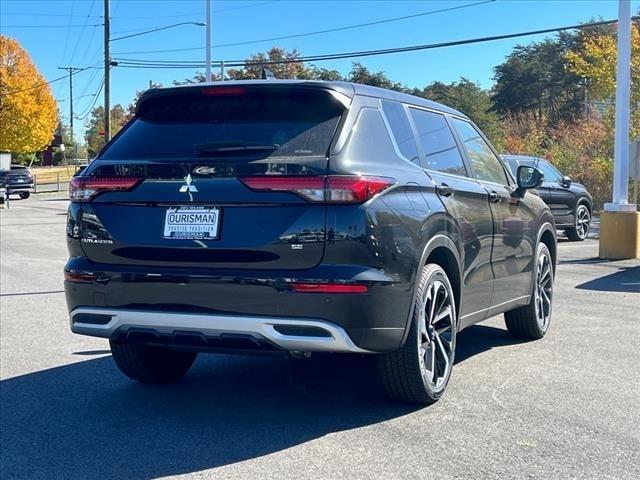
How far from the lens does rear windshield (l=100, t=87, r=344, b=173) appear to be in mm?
4426

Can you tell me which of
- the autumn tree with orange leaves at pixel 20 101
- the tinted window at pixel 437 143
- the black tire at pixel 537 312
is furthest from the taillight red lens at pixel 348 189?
the autumn tree with orange leaves at pixel 20 101

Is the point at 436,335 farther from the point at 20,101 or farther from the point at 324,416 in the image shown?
the point at 20,101

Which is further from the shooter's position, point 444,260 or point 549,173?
point 549,173

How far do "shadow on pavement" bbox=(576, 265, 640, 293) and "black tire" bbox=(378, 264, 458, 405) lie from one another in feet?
19.0

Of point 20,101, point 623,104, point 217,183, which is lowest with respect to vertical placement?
point 217,183

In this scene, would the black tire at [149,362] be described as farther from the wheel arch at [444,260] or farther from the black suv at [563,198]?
the black suv at [563,198]

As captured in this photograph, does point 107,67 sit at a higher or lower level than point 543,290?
higher

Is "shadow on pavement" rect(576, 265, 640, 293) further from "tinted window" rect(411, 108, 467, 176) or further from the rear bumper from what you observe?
the rear bumper

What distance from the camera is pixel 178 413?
16.7 ft

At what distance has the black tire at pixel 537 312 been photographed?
694 centimetres

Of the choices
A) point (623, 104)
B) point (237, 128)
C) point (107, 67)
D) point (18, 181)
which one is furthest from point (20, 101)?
point (237, 128)

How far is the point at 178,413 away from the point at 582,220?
14.2 meters

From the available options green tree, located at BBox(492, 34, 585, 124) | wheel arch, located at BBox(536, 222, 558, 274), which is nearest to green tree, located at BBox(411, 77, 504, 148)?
green tree, located at BBox(492, 34, 585, 124)

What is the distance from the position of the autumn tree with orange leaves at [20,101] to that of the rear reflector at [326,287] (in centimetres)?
5939
